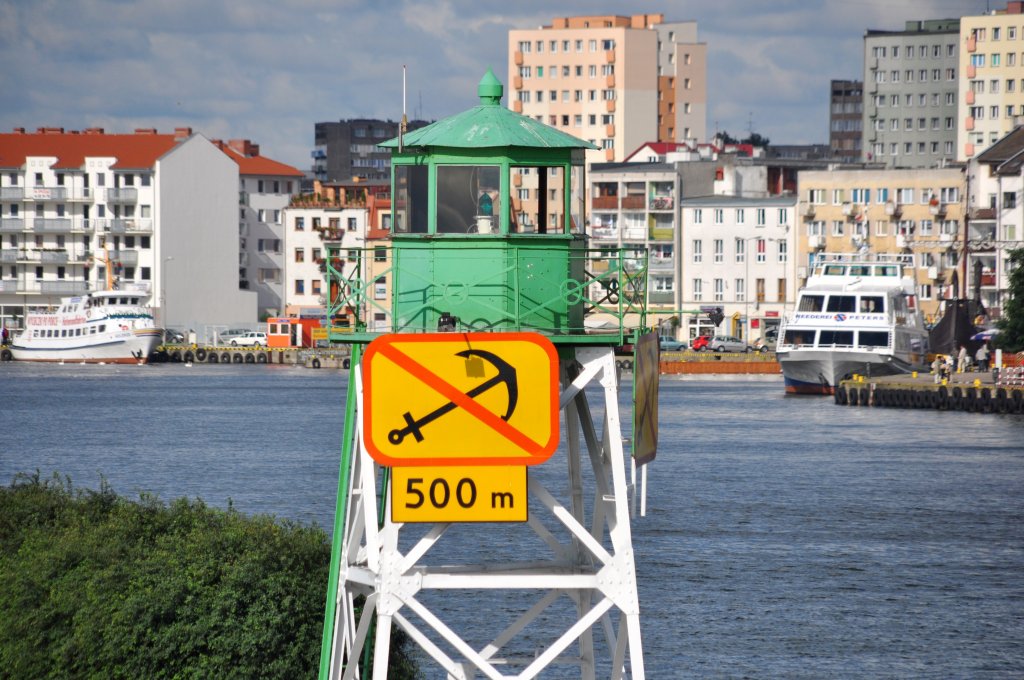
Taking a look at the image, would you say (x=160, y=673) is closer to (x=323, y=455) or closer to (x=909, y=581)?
(x=909, y=581)

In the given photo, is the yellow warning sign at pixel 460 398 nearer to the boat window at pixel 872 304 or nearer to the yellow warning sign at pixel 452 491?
the yellow warning sign at pixel 452 491

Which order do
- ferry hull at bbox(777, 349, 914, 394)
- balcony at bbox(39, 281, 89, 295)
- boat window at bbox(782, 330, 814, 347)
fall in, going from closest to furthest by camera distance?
ferry hull at bbox(777, 349, 914, 394)
boat window at bbox(782, 330, 814, 347)
balcony at bbox(39, 281, 89, 295)

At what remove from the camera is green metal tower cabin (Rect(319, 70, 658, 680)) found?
17188 mm

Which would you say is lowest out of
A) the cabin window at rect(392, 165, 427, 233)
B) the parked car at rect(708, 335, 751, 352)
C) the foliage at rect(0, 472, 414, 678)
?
the parked car at rect(708, 335, 751, 352)

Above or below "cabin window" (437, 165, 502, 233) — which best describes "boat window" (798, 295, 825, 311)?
below

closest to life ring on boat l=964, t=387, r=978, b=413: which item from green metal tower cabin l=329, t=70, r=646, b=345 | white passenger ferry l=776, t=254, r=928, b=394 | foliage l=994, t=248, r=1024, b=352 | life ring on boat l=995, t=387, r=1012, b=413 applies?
life ring on boat l=995, t=387, r=1012, b=413

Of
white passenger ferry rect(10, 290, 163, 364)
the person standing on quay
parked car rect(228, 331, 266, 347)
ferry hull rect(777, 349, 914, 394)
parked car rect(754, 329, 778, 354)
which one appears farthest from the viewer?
parked car rect(228, 331, 266, 347)

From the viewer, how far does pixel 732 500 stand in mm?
59094

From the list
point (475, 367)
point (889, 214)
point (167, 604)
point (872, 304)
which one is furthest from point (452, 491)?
point (889, 214)

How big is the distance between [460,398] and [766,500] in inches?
1717

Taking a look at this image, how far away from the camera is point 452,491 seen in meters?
17.2

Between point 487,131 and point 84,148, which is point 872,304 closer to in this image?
point 487,131

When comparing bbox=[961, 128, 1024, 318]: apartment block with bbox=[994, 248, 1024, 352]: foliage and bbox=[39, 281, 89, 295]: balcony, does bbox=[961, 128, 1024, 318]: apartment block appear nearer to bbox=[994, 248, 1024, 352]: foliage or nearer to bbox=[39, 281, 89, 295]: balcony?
bbox=[994, 248, 1024, 352]: foliage

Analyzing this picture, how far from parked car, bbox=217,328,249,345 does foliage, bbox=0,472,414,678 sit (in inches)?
5659
